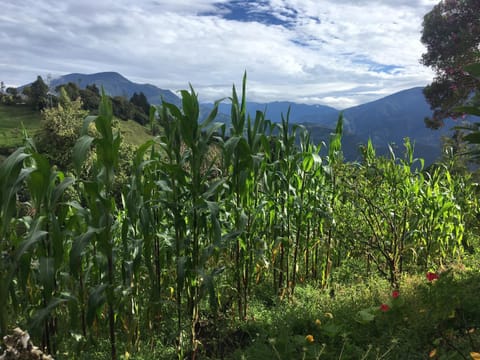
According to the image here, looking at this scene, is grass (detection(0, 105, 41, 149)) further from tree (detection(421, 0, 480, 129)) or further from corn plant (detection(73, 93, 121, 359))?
corn plant (detection(73, 93, 121, 359))

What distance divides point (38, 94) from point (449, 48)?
65.0 m

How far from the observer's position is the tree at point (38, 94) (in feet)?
199

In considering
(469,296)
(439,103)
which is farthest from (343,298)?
(439,103)

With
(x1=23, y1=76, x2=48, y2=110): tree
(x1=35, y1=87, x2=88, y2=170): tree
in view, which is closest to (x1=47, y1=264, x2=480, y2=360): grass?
(x1=35, y1=87, x2=88, y2=170): tree

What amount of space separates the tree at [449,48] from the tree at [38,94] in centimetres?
6187

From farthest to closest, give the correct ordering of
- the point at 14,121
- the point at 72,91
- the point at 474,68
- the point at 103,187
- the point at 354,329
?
the point at 14,121 → the point at 72,91 → the point at 354,329 → the point at 103,187 → the point at 474,68

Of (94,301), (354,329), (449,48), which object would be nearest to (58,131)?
(449,48)

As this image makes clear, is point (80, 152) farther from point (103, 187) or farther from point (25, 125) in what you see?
point (25, 125)

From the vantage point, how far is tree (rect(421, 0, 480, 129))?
1350 cm

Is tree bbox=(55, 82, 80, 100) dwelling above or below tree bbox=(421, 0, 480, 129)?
above

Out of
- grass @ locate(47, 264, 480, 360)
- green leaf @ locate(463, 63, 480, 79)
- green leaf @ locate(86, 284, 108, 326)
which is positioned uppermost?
green leaf @ locate(463, 63, 480, 79)

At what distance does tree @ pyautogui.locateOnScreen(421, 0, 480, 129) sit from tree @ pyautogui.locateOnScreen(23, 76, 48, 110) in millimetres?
61866

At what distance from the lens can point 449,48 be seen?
14.5 meters

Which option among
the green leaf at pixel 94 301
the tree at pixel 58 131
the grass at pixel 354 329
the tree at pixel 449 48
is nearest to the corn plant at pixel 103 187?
the green leaf at pixel 94 301
